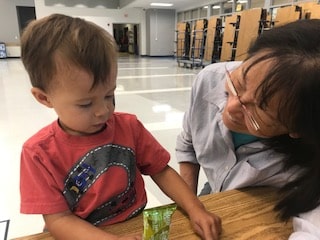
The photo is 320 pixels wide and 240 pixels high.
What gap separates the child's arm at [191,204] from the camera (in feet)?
1.73

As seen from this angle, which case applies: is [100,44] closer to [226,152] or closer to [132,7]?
[226,152]

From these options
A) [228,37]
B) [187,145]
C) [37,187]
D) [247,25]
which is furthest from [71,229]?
[228,37]

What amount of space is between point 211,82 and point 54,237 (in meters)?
0.61

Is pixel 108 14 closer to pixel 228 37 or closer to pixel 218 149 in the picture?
pixel 228 37

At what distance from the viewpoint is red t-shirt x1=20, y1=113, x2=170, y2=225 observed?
52 centimetres

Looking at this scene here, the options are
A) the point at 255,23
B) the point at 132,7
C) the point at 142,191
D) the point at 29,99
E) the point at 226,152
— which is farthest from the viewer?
the point at 132,7

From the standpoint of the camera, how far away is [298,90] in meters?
0.53

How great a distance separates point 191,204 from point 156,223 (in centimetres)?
18

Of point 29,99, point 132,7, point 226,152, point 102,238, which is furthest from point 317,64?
point 132,7

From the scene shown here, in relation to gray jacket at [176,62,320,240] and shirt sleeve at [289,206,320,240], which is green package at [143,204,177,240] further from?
gray jacket at [176,62,320,240]

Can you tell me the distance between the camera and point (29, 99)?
14.1 feet

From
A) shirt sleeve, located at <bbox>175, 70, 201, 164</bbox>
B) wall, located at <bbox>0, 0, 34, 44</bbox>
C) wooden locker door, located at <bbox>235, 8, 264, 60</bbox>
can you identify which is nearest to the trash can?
wall, located at <bbox>0, 0, 34, 44</bbox>

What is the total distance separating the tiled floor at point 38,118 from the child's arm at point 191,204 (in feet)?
3.32

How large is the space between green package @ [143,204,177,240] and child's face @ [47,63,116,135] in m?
0.21
